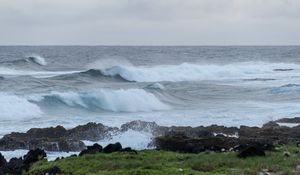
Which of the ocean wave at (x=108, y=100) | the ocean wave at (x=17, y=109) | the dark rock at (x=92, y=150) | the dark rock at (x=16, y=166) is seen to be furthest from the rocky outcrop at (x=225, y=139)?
the ocean wave at (x=108, y=100)

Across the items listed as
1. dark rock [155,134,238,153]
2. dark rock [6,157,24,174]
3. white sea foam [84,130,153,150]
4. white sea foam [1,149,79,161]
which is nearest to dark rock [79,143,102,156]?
dark rock [6,157,24,174]

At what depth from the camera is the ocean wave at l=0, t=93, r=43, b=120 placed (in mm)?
31805

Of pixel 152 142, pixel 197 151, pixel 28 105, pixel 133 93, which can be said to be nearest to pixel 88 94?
pixel 133 93

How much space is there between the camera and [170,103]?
40.3m

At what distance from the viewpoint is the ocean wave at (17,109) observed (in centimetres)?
3180

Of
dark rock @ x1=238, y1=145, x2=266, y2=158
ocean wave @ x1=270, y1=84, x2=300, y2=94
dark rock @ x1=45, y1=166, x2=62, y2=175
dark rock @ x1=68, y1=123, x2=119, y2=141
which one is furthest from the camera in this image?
ocean wave @ x1=270, y1=84, x2=300, y2=94

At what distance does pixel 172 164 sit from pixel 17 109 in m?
21.3

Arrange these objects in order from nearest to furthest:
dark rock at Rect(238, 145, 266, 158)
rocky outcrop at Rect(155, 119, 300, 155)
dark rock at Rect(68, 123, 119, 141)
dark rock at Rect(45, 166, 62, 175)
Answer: dark rock at Rect(45, 166, 62, 175) → dark rock at Rect(238, 145, 266, 158) → rocky outcrop at Rect(155, 119, 300, 155) → dark rock at Rect(68, 123, 119, 141)

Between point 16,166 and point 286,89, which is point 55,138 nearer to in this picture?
point 16,166

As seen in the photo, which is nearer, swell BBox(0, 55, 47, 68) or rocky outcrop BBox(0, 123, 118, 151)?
rocky outcrop BBox(0, 123, 118, 151)

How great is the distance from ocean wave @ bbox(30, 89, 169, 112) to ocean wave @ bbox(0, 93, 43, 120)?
1531 mm

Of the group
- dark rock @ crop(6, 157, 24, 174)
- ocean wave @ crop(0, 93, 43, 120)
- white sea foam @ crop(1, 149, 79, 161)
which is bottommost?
dark rock @ crop(6, 157, 24, 174)

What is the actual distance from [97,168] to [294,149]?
4764 millimetres

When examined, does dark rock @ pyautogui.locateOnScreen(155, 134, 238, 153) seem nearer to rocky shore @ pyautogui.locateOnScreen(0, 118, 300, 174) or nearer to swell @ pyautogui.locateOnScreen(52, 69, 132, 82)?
rocky shore @ pyautogui.locateOnScreen(0, 118, 300, 174)
